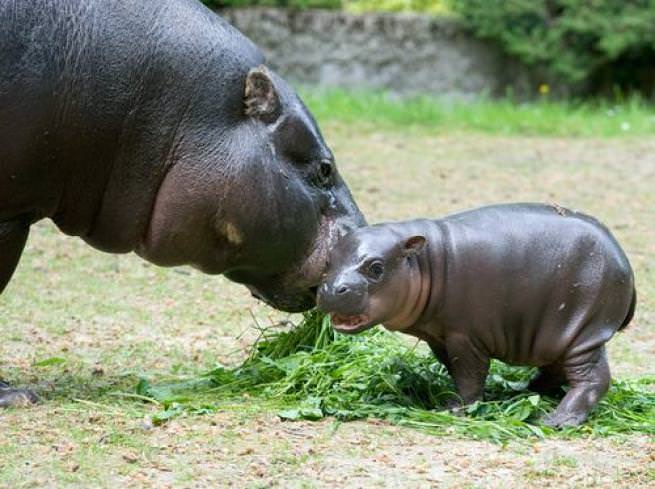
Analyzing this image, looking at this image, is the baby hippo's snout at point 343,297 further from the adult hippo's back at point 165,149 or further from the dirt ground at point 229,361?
the dirt ground at point 229,361

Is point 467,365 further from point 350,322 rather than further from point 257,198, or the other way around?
point 257,198

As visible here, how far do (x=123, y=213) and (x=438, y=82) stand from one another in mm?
10200

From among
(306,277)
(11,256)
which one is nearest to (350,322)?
(306,277)

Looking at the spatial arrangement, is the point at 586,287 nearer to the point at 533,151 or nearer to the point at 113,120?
the point at 113,120

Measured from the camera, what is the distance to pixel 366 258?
198 inches

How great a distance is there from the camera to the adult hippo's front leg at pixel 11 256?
5242 millimetres

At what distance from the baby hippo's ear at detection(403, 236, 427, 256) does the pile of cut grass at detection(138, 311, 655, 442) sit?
582 millimetres

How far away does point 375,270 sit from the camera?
5.04 metres

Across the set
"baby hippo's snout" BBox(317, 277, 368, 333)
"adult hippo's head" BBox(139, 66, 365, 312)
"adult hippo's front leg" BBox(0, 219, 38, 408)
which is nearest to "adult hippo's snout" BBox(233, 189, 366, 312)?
"adult hippo's head" BBox(139, 66, 365, 312)

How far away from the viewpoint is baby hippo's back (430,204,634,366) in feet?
16.9

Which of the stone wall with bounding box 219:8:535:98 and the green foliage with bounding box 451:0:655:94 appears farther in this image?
the stone wall with bounding box 219:8:535:98

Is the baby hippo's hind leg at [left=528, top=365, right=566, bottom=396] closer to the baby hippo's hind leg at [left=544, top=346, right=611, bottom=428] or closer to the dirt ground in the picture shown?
the baby hippo's hind leg at [left=544, top=346, right=611, bottom=428]

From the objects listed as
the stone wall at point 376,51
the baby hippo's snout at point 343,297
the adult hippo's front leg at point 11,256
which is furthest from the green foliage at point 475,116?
the baby hippo's snout at point 343,297

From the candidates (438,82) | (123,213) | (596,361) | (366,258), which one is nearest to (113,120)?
(123,213)
